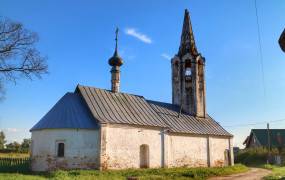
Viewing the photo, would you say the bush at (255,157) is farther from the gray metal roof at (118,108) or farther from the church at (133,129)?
the gray metal roof at (118,108)

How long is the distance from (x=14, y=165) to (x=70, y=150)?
447 centimetres

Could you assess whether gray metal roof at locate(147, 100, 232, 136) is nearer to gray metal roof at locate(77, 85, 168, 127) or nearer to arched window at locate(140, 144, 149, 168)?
gray metal roof at locate(77, 85, 168, 127)

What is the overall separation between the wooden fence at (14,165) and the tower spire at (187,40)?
15.0m

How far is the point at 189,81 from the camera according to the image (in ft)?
89.4

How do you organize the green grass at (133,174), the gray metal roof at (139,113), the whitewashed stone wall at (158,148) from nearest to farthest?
the green grass at (133,174)
the whitewashed stone wall at (158,148)
the gray metal roof at (139,113)

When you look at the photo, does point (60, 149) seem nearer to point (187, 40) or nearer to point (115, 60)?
point (115, 60)

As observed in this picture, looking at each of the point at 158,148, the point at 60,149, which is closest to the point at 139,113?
the point at 158,148

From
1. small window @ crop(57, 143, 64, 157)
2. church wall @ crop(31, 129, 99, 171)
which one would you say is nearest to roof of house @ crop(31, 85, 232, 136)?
church wall @ crop(31, 129, 99, 171)

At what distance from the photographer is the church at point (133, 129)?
1809cm

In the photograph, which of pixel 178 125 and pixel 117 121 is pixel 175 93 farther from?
pixel 117 121

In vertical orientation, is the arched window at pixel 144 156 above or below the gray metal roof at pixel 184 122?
below

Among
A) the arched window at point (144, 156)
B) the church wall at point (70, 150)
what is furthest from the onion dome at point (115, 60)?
the church wall at point (70, 150)

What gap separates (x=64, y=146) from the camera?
59.4 ft

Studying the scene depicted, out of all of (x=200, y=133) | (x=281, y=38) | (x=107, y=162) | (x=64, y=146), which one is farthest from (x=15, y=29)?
(x=200, y=133)
